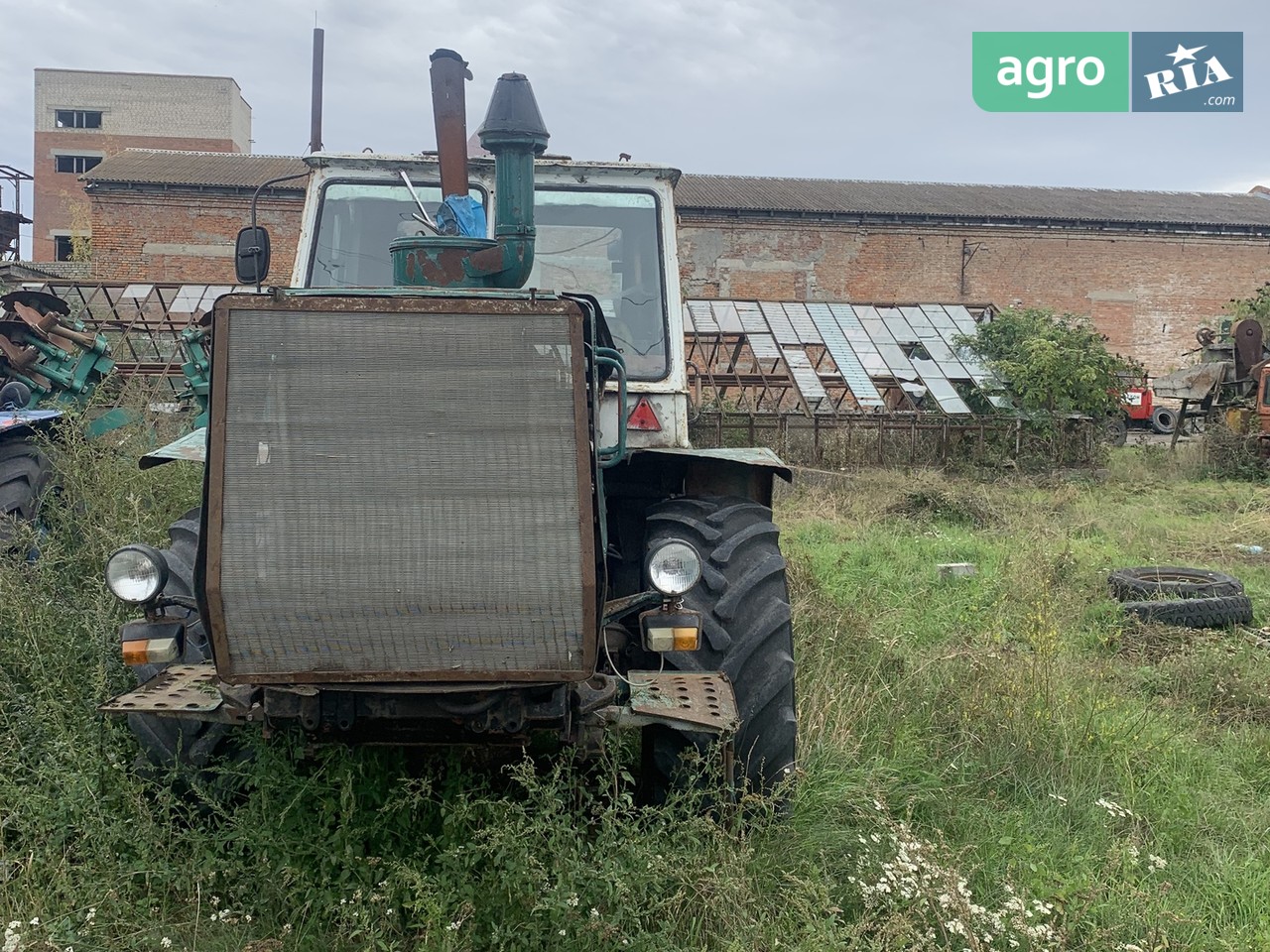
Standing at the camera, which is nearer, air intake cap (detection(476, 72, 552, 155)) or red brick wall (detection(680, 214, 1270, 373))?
air intake cap (detection(476, 72, 552, 155))

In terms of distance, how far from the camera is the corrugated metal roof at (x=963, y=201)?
91.1 feet

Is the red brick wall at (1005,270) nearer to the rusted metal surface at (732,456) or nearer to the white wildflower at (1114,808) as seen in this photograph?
the rusted metal surface at (732,456)

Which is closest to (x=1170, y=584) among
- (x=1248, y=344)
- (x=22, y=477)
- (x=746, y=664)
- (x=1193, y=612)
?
(x=1193, y=612)

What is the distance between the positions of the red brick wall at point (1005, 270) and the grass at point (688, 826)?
72.1 ft

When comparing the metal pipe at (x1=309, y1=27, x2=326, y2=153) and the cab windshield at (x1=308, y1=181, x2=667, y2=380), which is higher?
the metal pipe at (x1=309, y1=27, x2=326, y2=153)

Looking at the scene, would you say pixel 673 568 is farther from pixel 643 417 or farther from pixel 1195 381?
pixel 1195 381

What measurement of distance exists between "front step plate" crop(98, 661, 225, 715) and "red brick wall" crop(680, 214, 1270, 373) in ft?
77.4

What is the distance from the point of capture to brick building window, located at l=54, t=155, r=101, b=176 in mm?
46562

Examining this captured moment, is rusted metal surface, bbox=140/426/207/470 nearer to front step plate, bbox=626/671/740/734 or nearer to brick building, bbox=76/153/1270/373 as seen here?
front step plate, bbox=626/671/740/734

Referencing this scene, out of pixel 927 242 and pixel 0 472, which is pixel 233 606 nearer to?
pixel 0 472

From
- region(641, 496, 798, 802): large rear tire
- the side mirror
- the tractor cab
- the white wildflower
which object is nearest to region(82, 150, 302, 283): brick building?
the tractor cab

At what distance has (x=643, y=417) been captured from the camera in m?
4.17

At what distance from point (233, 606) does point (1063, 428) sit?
14640 mm

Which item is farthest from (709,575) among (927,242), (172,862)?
(927,242)
